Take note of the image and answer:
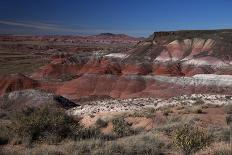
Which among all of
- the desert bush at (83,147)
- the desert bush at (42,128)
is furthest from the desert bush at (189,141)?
the desert bush at (42,128)

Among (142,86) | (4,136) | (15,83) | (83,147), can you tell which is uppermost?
(83,147)

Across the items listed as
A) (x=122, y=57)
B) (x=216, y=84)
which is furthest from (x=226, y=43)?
(x=216, y=84)

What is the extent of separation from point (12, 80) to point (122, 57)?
3082 cm

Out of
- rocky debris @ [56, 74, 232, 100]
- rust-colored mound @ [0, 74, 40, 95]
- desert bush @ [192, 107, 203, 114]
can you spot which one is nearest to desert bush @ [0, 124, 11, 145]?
desert bush @ [192, 107, 203, 114]

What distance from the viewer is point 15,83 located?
60.8m

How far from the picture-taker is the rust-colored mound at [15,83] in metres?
60.0

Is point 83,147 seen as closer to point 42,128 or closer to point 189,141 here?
point 189,141

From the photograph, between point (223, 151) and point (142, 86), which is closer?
point (223, 151)

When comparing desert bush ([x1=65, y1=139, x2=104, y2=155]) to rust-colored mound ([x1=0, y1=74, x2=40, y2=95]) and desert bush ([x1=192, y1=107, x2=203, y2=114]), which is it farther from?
rust-colored mound ([x1=0, y1=74, x2=40, y2=95])

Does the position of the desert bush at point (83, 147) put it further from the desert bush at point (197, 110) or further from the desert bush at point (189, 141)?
the desert bush at point (197, 110)

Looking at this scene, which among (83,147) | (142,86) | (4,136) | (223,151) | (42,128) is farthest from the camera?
(142,86)

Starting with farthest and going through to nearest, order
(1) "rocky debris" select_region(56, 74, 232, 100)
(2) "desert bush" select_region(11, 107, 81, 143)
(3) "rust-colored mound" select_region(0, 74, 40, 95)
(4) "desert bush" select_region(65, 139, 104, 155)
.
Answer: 1. (3) "rust-colored mound" select_region(0, 74, 40, 95)
2. (1) "rocky debris" select_region(56, 74, 232, 100)
3. (2) "desert bush" select_region(11, 107, 81, 143)
4. (4) "desert bush" select_region(65, 139, 104, 155)

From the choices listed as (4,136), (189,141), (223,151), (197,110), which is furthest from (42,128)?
(197,110)

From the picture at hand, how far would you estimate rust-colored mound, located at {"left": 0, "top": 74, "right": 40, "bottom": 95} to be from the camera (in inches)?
2362
